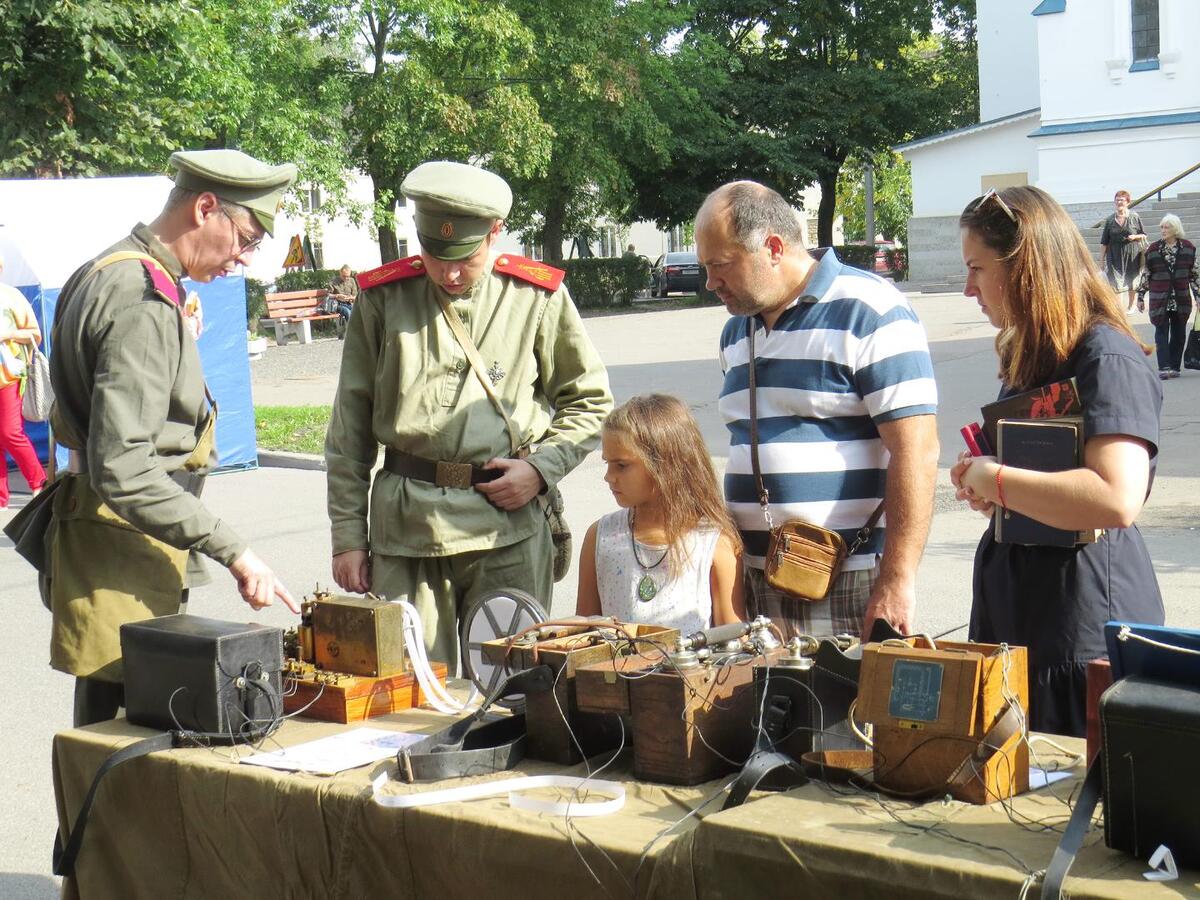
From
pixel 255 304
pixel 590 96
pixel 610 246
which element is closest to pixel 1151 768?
pixel 590 96

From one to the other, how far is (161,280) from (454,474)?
0.91 meters

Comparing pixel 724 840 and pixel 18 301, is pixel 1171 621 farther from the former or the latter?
pixel 18 301

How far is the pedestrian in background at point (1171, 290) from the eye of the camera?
50.1ft

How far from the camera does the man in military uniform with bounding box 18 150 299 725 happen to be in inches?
127

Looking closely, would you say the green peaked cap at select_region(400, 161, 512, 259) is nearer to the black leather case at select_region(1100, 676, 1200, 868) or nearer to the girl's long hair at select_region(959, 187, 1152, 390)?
the girl's long hair at select_region(959, 187, 1152, 390)

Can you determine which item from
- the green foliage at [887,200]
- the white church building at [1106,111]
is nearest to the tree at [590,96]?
the white church building at [1106,111]

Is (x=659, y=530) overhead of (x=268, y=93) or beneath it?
beneath

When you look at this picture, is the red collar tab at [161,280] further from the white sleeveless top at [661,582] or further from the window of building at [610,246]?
the window of building at [610,246]

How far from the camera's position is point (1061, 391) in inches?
111

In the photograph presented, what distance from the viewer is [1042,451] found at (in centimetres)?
275

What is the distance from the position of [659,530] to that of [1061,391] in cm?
123

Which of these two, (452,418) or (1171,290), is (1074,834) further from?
(1171,290)

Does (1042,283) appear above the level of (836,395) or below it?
above

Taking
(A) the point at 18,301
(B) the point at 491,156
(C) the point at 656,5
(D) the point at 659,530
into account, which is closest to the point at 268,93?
(B) the point at 491,156
